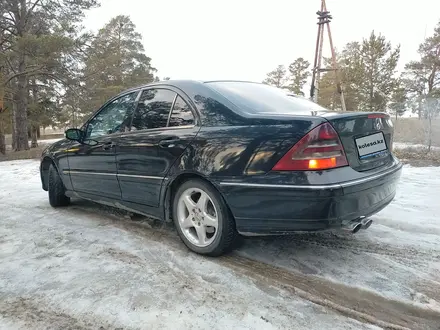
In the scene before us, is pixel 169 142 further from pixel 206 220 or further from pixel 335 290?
pixel 335 290

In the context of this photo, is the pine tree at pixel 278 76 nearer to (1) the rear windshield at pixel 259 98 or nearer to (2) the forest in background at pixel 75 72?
(2) the forest in background at pixel 75 72

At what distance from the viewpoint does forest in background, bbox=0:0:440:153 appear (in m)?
13.0

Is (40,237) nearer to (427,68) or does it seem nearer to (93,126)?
(93,126)

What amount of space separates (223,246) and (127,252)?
2.88ft

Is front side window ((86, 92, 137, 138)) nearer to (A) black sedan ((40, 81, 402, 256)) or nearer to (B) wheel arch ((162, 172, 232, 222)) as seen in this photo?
(A) black sedan ((40, 81, 402, 256))

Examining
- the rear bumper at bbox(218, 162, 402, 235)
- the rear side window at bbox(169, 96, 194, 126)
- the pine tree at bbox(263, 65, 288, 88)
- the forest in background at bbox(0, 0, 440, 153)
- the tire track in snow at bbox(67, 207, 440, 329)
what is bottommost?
the tire track in snow at bbox(67, 207, 440, 329)

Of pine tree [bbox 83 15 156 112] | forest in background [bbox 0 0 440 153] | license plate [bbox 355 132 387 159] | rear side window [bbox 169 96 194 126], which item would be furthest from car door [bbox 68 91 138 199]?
pine tree [bbox 83 15 156 112]

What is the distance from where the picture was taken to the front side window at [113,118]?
3285 millimetres

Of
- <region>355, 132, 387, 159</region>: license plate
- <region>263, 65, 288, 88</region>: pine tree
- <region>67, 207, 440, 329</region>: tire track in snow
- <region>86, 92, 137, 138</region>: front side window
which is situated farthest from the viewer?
<region>263, 65, 288, 88</region>: pine tree

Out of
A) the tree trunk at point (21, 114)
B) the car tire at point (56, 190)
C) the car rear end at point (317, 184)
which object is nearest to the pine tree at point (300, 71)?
the tree trunk at point (21, 114)

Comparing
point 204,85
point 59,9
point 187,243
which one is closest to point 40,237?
point 187,243

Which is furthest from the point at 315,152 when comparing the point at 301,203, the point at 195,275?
the point at 195,275

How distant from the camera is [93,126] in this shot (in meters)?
3.74

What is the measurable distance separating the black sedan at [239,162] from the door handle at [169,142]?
0.01m
